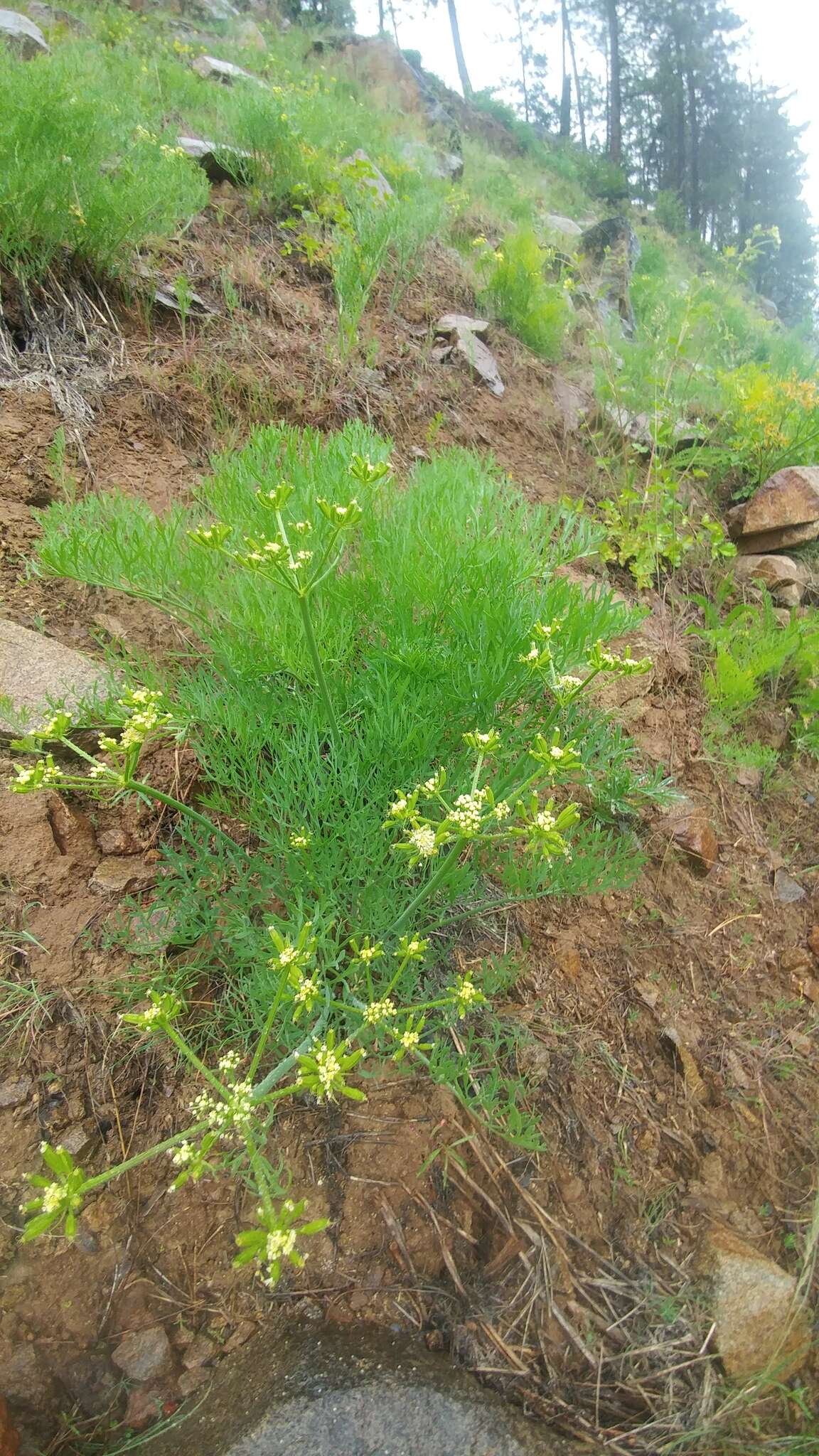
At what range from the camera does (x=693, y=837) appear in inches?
104

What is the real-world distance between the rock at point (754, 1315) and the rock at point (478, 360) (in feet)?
14.1

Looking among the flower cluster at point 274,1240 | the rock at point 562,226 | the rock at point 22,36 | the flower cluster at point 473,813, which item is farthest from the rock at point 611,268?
the flower cluster at point 274,1240

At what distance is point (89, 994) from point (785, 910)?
94.8 inches

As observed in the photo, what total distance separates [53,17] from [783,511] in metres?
8.39

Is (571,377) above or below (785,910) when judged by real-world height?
above

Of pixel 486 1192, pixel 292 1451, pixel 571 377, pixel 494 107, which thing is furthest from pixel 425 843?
pixel 494 107

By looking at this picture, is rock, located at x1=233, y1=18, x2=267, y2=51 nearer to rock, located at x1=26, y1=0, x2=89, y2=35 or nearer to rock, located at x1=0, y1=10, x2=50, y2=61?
rock, located at x1=26, y1=0, x2=89, y2=35

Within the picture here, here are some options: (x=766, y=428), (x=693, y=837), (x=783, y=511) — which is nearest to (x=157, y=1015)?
(x=693, y=837)

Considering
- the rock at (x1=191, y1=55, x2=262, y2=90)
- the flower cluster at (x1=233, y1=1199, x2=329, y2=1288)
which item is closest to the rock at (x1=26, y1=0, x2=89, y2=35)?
the rock at (x1=191, y1=55, x2=262, y2=90)

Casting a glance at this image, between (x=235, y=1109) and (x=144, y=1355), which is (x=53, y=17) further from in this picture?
(x=144, y=1355)

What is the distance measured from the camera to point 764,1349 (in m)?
1.65

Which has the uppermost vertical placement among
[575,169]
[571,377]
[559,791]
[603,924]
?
A: [575,169]

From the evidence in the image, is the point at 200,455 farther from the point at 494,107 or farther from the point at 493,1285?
the point at 494,107

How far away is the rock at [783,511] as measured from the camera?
12.8 ft
